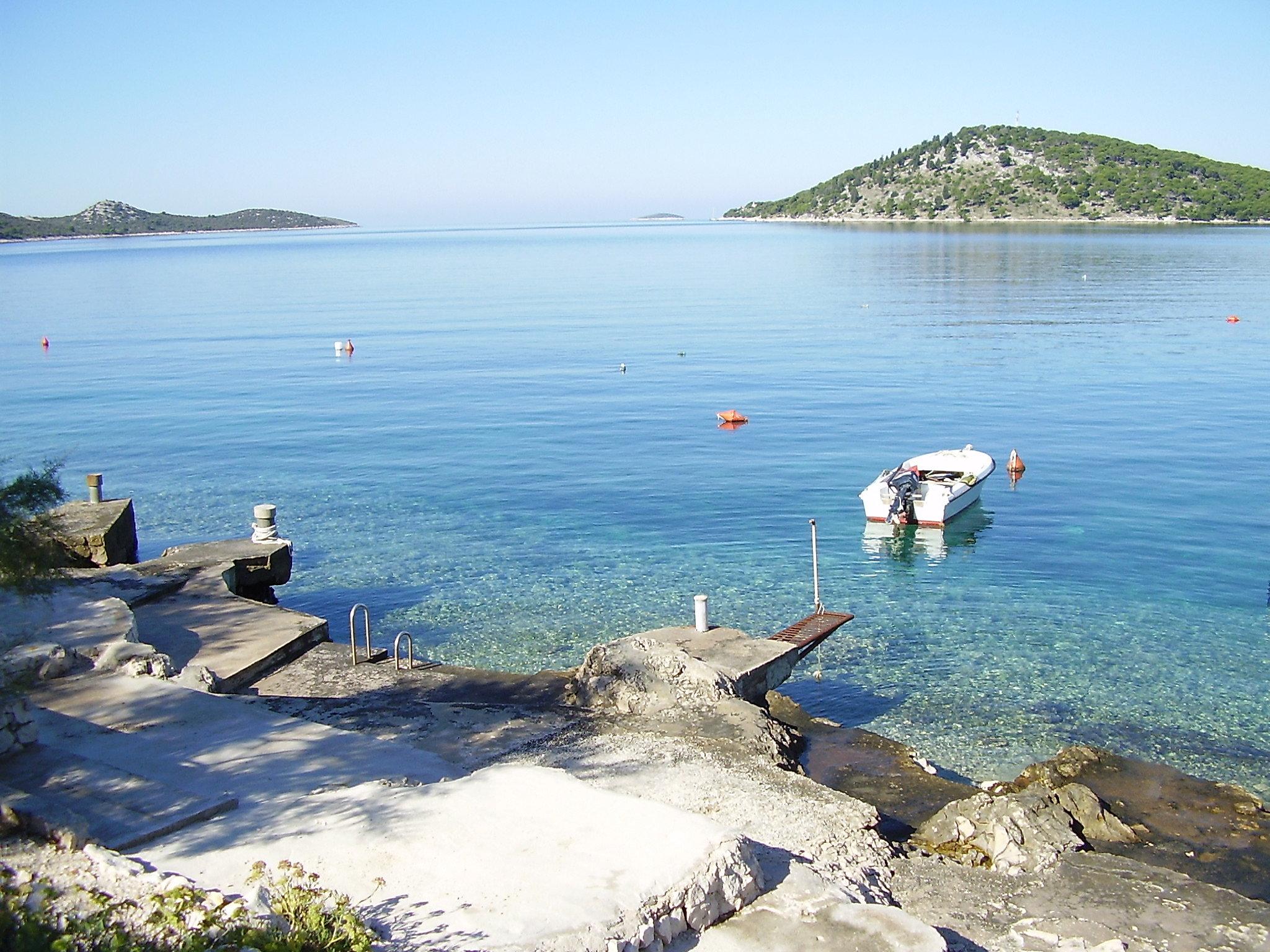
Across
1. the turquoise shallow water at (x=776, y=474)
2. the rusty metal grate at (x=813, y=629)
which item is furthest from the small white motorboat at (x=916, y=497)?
the rusty metal grate at (x=813, y=629)

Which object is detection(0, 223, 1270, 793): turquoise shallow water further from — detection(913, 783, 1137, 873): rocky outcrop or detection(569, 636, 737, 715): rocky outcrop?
detection(569, 636, 737, 715): rocky outcrop

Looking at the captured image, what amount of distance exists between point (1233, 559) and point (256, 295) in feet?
304

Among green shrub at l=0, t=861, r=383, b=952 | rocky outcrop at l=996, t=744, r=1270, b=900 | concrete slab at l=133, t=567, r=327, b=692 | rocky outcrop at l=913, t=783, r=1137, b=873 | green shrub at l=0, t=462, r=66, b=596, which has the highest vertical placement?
green shrub at l=0, t=462, r=66, b=596

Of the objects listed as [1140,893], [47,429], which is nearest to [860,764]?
[1140,893]

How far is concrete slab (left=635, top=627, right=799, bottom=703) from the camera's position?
16469 millimetres

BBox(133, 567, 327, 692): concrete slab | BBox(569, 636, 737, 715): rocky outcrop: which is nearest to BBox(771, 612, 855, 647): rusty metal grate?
BBox(569, 636, 737, 715): rocky outcrop

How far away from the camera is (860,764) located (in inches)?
590

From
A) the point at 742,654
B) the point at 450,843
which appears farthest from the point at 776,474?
the point at 450,843

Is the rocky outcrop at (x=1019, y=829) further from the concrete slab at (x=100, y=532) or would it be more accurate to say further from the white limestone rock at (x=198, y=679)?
the concrete slab at (x=100, y=532)

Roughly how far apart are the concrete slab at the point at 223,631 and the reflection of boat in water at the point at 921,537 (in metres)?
14.6

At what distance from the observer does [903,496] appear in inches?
1133

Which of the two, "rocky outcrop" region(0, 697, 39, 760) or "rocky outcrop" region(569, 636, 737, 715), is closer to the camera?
"rocky outcrop" region(0, 697, 39, 760)

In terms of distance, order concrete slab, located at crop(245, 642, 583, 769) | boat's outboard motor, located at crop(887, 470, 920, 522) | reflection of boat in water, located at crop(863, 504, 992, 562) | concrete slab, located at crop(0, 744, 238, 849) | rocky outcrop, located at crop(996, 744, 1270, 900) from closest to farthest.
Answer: concrete slab, located at crop(0, 744, 238, 849), rocky outcrop, located at crop(996, 744, 1270, 900), concrete slab, located at crop(245, 642, 583, 769), reflection of boat in water, located at crop(863, 504, 992, 562), boat's outboard motor, located at crop(887, 470, 920, 522)

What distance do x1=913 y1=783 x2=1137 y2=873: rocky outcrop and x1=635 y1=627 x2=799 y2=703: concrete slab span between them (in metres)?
4.11
